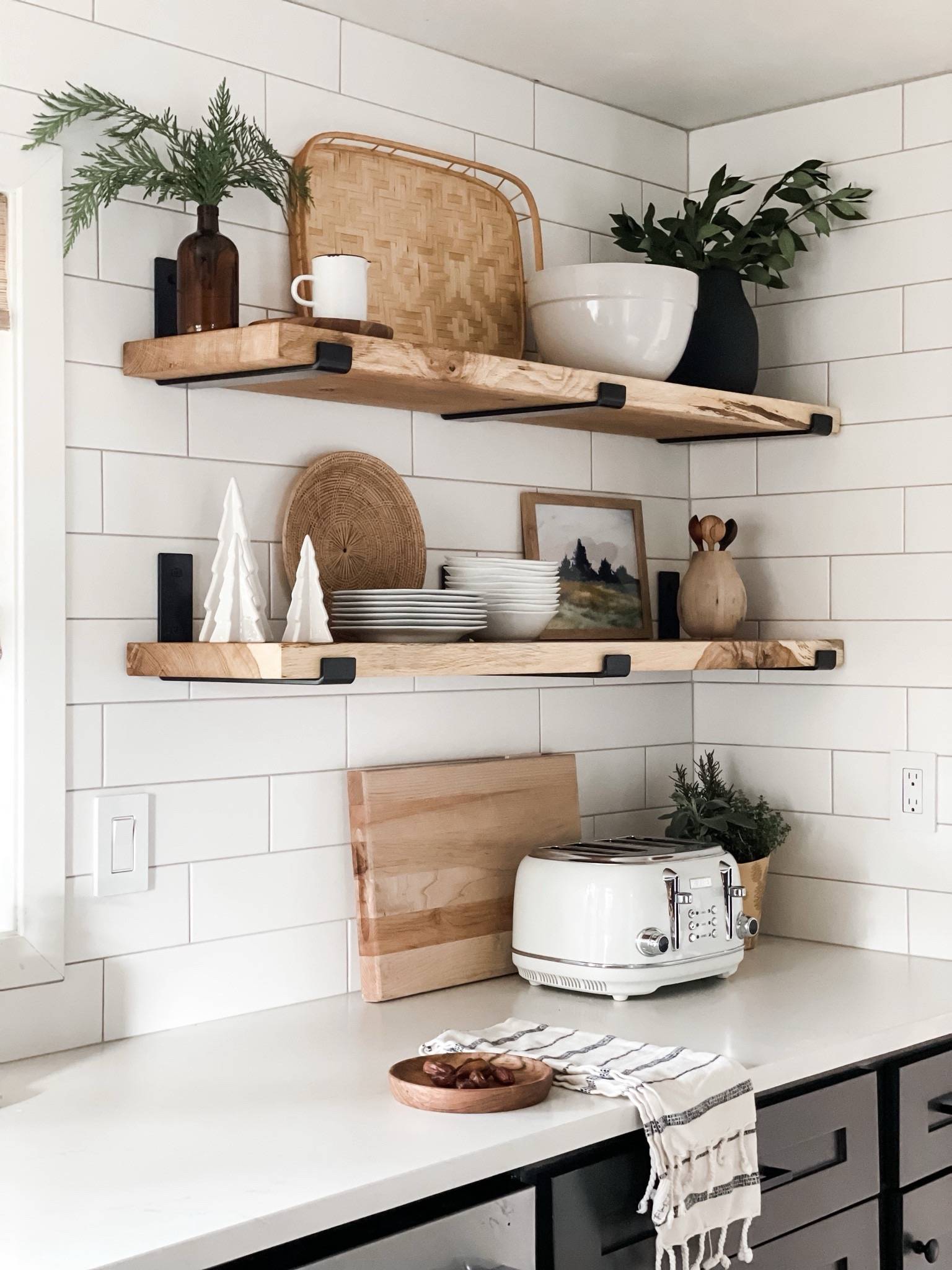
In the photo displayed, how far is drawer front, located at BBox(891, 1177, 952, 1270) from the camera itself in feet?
6.47

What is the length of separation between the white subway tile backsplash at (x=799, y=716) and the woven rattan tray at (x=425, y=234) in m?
0.75

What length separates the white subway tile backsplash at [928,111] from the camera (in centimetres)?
230

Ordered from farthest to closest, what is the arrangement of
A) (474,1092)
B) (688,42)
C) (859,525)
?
1. (859,525)
2. (688,42)
3. (474,1092)

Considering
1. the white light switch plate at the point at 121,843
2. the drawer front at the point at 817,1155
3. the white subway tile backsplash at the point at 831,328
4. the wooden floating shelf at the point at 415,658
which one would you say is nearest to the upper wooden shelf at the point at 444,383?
the white subway tile backsplash at the point at 831,328

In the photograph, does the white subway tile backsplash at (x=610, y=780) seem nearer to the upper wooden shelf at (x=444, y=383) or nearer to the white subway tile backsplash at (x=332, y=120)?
the upper wooden shelf at (x=444, y=383)

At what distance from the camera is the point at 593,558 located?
8.04 feet

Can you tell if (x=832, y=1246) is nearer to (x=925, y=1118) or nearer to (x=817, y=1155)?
(x=817, y=1155)

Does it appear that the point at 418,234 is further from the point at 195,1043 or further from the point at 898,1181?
the point at 898,1181

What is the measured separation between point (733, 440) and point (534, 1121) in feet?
4.46

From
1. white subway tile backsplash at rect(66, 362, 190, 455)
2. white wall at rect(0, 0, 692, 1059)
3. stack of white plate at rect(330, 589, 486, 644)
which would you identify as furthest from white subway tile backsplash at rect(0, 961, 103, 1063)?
white subway tile backsplash at rect(66, 362, 190, 455)

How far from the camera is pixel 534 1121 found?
1.54 metres

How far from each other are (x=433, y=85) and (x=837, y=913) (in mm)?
1456

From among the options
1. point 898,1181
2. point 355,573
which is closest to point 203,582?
point 355,573

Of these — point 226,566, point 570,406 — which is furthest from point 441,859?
point 570,406
